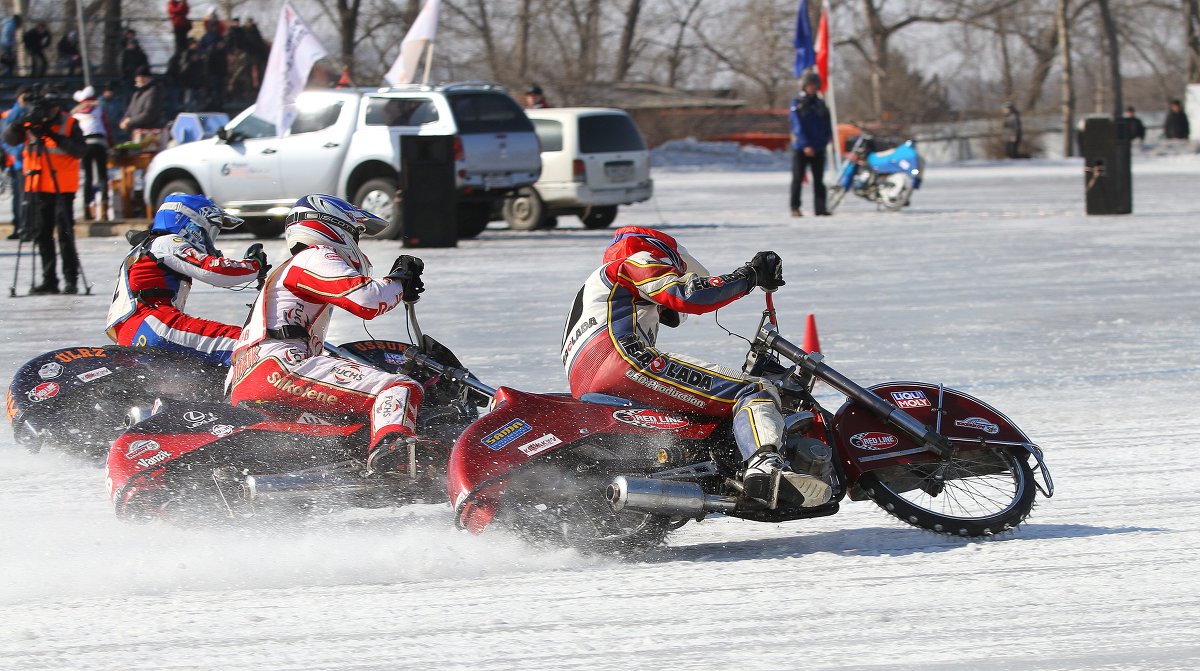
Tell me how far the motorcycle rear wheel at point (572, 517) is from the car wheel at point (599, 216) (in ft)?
56.5

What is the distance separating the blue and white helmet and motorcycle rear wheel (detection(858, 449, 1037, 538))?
165 inches

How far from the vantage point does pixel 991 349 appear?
36.2 ft

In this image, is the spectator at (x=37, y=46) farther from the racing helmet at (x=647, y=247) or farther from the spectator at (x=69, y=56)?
the racing helmet at (x=647, y=247)

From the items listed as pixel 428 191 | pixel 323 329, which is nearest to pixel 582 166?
pixel 428 191

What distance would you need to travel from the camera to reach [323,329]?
689cm

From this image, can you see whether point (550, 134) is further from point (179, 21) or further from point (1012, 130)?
point (1012, 130)

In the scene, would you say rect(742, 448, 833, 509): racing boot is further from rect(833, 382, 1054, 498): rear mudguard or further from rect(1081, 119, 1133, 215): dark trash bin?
rect(1081, 119, 1133, 215): dark trash bin

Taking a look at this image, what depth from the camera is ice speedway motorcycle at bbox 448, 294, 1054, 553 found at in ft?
18.8

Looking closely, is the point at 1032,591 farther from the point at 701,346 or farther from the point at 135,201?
the point at 135,201

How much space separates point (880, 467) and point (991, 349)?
533 centimetres

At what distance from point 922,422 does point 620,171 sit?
16503 millimetres

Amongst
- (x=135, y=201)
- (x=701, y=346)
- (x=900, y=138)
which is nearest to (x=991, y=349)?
(x=701, y=346)

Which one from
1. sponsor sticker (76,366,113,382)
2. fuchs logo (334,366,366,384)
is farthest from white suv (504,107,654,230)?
fuchs logo (334,366,366,384)

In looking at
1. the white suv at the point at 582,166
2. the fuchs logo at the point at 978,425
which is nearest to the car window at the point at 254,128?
the white suv at the point at 582,166
